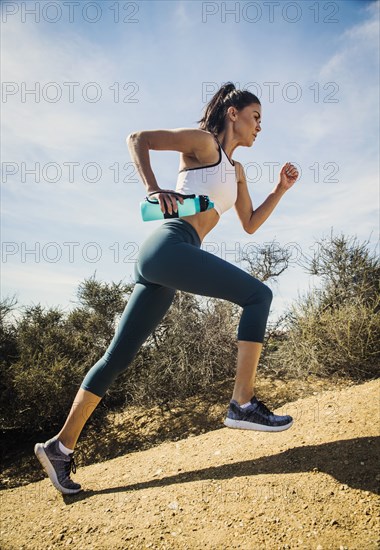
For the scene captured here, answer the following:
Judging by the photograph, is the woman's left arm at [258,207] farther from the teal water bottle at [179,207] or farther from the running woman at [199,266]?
the teal water bottle at [179,207]

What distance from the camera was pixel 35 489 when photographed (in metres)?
3.02

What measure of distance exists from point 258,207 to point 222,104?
0.82 m

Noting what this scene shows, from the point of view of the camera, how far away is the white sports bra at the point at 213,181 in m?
2.34

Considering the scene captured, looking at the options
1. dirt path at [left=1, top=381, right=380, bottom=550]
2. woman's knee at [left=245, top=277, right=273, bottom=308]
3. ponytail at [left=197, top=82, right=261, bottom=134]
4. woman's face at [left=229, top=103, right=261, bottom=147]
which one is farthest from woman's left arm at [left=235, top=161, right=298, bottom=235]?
dirt path at [left=1, top=381, right=380, bottom=550]

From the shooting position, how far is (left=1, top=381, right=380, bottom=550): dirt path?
1823 millimetres

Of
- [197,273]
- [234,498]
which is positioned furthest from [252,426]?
[197,273]

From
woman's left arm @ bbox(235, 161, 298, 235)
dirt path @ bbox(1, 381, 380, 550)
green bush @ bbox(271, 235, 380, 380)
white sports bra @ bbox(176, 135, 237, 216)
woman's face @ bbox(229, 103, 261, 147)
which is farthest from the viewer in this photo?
green bush @ bbox(271, 235, 380, 380)

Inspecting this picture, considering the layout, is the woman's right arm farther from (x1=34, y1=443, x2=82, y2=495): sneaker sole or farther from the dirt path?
(x1=34, y1=443, x2=82, y2=495): sneaker sole

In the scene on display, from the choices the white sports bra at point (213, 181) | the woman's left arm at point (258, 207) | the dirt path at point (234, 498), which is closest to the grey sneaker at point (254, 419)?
the dirt path at point (234, 498)

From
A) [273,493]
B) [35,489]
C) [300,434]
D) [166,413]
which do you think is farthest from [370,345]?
[35,489]

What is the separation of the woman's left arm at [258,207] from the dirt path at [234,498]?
163 cm

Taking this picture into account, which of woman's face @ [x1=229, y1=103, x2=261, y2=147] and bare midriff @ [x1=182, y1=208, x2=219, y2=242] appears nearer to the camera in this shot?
bare midriff @ [x1=182, y1=208, x2=219, y2=242]

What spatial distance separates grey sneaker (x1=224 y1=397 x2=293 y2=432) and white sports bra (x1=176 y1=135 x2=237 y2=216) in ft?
4.10

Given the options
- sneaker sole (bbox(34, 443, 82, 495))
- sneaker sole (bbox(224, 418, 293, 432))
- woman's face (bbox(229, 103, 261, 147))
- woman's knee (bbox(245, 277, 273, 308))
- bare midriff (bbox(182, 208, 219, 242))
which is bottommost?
sneaker sole (bbox(34, 443, 82, 495))
